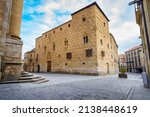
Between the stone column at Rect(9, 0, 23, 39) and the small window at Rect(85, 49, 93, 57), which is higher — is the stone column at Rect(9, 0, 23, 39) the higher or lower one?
the higher one

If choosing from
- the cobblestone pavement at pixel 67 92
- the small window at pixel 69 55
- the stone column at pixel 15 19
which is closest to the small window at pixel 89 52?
the small window at pixel 69 55

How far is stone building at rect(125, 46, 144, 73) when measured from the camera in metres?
48.0

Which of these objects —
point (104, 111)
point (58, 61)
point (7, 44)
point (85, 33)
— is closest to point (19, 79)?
point (7, 44)

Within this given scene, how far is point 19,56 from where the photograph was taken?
704cm

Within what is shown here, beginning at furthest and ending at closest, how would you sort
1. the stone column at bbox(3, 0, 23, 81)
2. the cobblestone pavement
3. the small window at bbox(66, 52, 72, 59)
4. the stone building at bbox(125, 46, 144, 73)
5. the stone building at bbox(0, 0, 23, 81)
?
the stone building at bbox(125, 46, 144, 73) < the small window at bbox(66, 52, 72, 59) < the stone column at bbox(3, 0, 23, 81) < the stone building at bbox(0, 0, 23, 81) < the cobblestone pavement

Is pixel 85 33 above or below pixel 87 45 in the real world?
above

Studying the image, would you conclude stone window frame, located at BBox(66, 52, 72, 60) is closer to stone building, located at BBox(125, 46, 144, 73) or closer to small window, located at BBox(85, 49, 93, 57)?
small window, located at BBox(85, 49, 93, 57)

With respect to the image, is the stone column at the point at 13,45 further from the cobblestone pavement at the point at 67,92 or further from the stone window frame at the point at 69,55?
the stone window frame at the point at 69,55

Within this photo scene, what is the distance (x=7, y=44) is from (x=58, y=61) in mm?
15679

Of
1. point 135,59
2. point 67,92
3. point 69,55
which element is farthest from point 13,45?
point 135,59

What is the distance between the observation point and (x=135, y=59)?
169 ft

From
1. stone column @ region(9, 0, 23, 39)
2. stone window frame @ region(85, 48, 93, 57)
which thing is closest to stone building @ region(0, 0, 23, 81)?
stone column @ region(9, 0, 23, 39)

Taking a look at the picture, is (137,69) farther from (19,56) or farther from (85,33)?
(19,56)

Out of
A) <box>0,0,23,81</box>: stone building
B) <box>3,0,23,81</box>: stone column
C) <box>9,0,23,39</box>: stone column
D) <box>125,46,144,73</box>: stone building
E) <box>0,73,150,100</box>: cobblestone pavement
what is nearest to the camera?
<box>0,73,150,100</box>: cobblestone pavement
